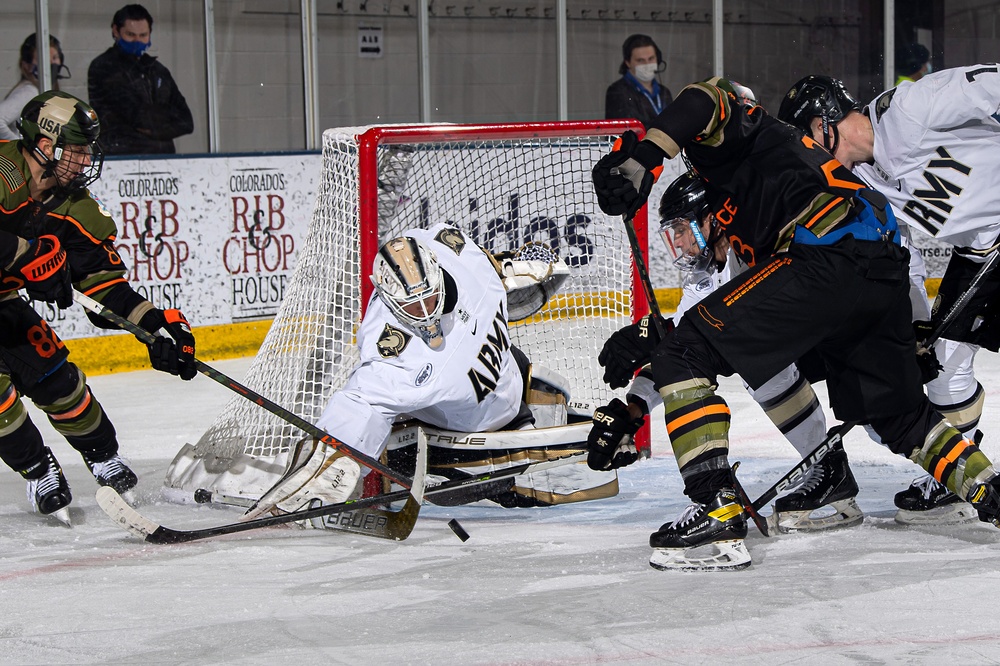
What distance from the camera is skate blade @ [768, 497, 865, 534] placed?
3264 mm

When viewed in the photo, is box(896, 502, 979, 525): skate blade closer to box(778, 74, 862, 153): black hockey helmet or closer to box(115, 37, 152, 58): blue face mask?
box(778, 74, 862, 153): black hockey helmet

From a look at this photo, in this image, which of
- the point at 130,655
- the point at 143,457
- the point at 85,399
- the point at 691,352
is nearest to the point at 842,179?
the point at 691,352

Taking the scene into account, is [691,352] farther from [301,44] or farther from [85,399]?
[301,44]

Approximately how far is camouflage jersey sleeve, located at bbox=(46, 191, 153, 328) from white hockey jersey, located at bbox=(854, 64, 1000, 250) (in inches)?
77.0

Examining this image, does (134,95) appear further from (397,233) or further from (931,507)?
(931,507)

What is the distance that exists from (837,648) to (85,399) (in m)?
2.21

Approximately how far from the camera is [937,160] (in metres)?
3.11

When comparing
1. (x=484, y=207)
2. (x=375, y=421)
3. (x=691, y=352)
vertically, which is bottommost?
(x=375, y=421)

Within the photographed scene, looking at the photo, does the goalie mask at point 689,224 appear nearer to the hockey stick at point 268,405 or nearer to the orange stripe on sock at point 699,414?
the orange stripe on sock at point 699,414

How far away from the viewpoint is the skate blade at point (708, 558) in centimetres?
286

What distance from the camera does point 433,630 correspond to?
2.53m

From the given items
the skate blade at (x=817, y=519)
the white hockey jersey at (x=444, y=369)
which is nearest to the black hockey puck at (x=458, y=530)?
the white hockey jersey at (x=444, y=369)

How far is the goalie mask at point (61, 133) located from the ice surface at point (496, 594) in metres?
0.93

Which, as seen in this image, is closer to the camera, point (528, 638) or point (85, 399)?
point (528, 638)
